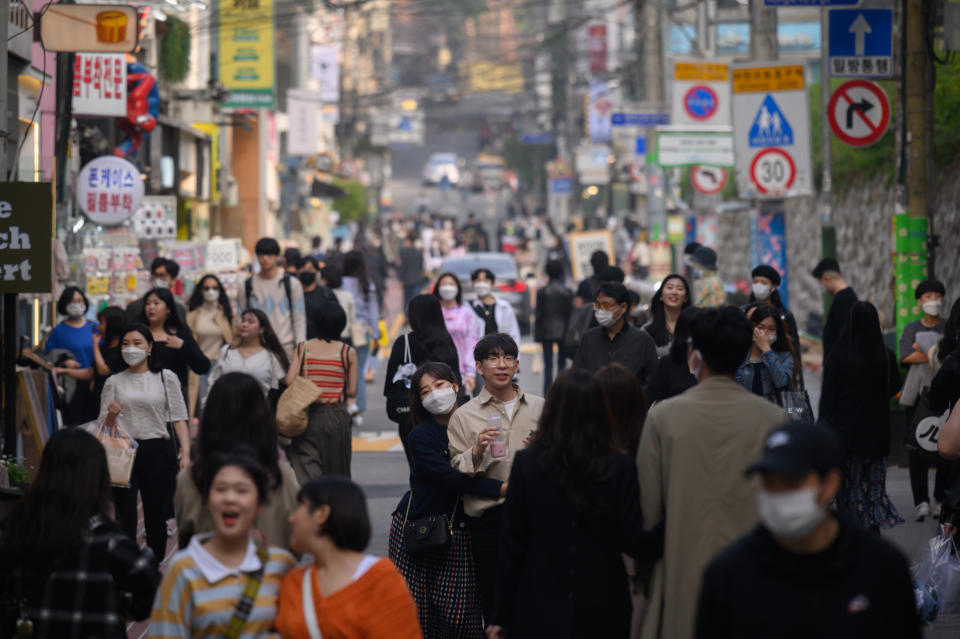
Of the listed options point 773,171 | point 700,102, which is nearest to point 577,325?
point 773,171

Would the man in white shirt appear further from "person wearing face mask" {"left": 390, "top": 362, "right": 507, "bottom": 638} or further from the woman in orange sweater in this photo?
the woman in orange sweater

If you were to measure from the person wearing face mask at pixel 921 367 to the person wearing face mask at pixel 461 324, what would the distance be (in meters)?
3.51

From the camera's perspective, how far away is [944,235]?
1809 cm

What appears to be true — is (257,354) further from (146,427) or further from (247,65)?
(247,65)

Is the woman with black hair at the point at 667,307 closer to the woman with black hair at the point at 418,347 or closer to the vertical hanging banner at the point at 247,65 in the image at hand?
the woman with black hair at the point at 418,347

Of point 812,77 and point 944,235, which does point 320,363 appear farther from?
point 812,77

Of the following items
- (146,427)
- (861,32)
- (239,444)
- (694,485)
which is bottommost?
(146,427)

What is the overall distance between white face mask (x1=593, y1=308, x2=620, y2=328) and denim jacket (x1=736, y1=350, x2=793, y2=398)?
1.33 m

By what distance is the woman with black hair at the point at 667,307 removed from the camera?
Result: 1081 centimetres

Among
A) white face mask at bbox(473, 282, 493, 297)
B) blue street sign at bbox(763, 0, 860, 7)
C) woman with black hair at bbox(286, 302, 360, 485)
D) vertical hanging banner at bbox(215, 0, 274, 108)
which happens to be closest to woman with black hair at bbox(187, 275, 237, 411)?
white face mask at bbox(473, 282, 493, 297)

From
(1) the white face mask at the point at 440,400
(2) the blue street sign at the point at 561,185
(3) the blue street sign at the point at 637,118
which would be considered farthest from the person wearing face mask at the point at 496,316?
(2) the blue street sign at the point at 561,185

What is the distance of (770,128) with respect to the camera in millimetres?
18094

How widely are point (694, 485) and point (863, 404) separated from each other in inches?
172

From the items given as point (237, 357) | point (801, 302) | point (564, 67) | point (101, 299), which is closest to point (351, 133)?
point (564, 67)
